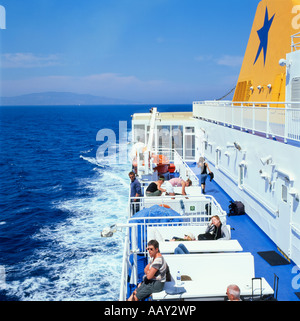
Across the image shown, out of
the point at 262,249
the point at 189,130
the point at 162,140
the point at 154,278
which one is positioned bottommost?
the point at 262,249

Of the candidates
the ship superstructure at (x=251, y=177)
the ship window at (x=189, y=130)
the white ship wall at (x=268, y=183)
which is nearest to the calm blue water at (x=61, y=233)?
the ship superstructure at (x=251, y=177)

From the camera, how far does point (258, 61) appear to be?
13250 millimetres

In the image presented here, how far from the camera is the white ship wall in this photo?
7133mm

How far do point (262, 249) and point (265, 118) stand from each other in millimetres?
3458

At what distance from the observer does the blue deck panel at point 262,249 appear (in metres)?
6.29

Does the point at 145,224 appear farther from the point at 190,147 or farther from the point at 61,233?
the point at 190,147

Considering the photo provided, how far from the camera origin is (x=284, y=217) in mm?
7668

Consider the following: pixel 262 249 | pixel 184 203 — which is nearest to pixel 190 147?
pixel 184 203

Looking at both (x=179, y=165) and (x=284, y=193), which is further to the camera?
(x=179, y=165)

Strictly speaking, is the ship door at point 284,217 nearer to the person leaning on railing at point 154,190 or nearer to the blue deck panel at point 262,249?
the blue deck panel at point 262,249

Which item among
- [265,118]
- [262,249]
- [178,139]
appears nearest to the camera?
[262,249]

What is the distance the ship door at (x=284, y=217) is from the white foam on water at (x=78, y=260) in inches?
190

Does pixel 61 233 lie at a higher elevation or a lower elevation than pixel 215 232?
lower

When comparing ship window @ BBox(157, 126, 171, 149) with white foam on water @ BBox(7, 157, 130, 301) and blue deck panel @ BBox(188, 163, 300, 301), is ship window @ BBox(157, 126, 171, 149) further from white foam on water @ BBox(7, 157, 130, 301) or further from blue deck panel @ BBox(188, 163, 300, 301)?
blue deck panel @ BBox(188, 163, 300, 301)
